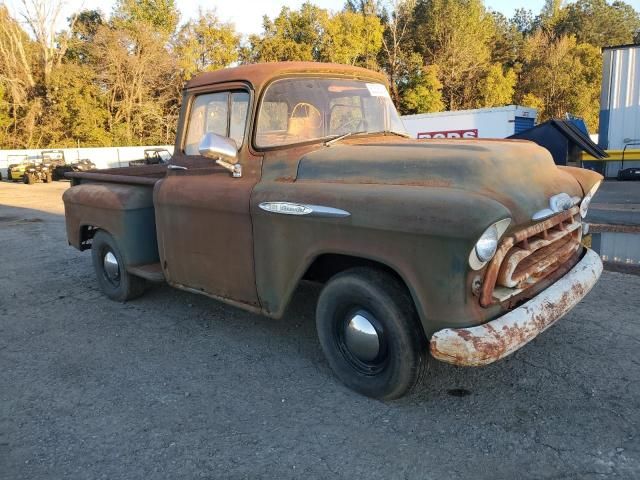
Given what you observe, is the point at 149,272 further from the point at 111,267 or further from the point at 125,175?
the point at 125,175

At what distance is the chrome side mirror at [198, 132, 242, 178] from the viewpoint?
3.48 metres

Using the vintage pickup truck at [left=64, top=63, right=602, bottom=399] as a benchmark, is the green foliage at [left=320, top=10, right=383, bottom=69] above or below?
above

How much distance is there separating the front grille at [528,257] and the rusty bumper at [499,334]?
0.12 meters

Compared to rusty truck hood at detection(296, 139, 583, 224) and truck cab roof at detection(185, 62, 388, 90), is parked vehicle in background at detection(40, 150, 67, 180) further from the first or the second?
rusty truck hood at detection(296, 139, 583, 224)

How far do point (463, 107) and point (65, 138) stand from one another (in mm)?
28112

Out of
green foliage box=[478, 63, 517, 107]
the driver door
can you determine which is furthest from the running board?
green foliage box=[478, 63, 517, 107]

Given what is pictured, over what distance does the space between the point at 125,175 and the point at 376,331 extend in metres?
3.45

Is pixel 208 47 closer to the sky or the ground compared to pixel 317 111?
closer to the sky

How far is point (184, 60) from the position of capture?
36.0 meters

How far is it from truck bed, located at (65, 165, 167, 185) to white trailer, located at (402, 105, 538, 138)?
13859 millimetres

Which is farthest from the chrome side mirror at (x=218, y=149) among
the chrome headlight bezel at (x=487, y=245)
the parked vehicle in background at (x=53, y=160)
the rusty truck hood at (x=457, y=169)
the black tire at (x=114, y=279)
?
the parked vehicle in background at (x=53, y=160)

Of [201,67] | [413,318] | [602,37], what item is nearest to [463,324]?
[413,318]

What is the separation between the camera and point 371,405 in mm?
3293

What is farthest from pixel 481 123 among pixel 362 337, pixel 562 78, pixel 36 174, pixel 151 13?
pixel 151 13
